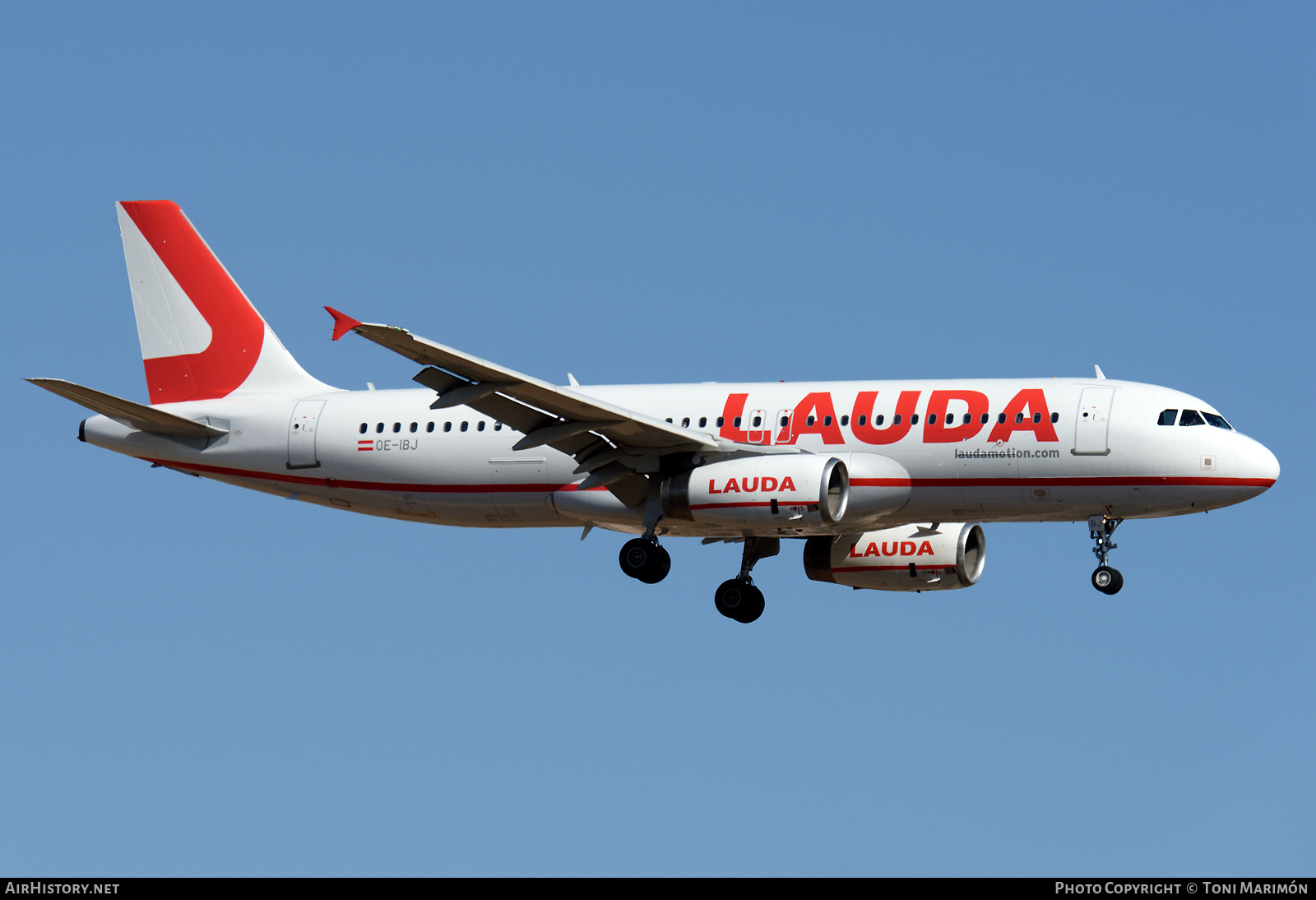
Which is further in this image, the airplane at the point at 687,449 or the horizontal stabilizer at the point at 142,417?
the horizontal stabilizer at the point at 142,417

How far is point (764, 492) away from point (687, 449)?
93.1 inches

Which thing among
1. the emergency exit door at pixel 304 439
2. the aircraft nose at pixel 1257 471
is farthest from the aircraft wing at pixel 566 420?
the aircraft nose at pixel 1257 471

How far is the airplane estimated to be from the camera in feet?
132

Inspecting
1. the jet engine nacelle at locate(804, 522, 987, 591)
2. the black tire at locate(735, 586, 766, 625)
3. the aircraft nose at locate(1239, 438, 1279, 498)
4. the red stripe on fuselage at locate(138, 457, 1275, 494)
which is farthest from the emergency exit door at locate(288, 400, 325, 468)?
the aircraft nose at locate(1239, 438, 1279, 498)

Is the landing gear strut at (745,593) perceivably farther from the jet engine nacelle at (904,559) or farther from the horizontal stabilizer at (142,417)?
the horizontal stabilizer at (142,417)

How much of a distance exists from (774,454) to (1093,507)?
6903mm

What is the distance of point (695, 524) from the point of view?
41.8 m

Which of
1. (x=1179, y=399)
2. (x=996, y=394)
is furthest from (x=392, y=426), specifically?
(x=1179, y=399)

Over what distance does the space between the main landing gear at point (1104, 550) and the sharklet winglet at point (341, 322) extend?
54.6 ft

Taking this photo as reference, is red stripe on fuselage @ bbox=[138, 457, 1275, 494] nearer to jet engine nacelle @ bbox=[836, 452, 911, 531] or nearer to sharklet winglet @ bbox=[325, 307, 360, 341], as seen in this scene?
jet engine nacelle @ bbox=[836, 452, 911, 531]

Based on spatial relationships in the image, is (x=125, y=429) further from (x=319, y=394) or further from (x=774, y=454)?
(x=774, y=454)

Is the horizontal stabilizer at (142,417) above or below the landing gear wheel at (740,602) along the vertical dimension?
above

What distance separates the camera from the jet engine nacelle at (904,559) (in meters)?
45.9

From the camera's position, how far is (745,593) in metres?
45.9
